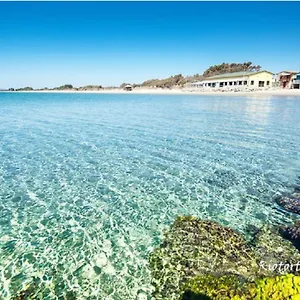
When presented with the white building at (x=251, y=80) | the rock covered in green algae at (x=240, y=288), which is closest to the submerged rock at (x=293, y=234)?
the rock covered in green algae at (x=240, y=288)

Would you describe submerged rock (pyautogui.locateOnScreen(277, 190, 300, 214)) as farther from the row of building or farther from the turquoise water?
the row of building

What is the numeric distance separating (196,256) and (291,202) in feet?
15.9

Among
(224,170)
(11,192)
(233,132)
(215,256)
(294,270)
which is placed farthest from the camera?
(233,132)

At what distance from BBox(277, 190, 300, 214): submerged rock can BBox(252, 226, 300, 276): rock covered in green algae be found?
1.71m

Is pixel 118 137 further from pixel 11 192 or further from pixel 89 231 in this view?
pixel 89 231

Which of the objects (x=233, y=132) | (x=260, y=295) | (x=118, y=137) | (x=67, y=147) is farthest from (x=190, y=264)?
(x=233, y=132)

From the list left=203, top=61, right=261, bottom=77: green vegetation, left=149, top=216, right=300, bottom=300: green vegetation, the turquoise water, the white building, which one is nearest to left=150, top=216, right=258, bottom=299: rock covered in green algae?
left=149, top=216, right=300, bottom=300: green vegetation

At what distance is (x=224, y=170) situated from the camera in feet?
40.9

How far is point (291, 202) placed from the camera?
29.7 ft

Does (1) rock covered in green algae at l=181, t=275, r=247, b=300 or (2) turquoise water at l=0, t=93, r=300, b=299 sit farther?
(2) turquoise water at l=0, t=93, r=300, b=299

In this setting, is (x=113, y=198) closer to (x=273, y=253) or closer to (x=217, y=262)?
(x=217, y=262)

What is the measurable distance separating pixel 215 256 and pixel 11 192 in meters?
7.69

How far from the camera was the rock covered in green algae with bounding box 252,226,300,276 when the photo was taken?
5.72 m

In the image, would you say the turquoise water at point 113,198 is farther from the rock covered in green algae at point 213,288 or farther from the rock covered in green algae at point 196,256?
the rock covered in green algae at point 213,288
